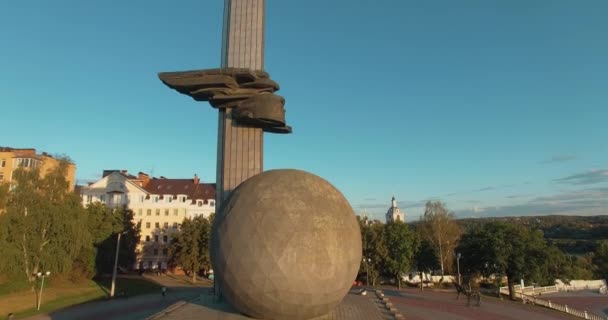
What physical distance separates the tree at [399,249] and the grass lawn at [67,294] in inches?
1038

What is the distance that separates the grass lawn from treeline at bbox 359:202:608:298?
1043 inches

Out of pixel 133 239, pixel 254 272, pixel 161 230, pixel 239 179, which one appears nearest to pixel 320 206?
pixel 254 272

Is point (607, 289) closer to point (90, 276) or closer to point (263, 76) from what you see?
point (263, 76)

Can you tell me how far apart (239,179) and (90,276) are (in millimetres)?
28157

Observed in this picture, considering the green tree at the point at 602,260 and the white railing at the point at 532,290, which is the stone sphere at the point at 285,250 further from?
the green tree at the point at 602,260

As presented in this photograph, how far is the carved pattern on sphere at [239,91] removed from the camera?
2267 centimetres

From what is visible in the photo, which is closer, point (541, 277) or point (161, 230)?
point (541, 277)

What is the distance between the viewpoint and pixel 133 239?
4850 cm

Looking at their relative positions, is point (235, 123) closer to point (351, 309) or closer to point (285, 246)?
point (285, 246)

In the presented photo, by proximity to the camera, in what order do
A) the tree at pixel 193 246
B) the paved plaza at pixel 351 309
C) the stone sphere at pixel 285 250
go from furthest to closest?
the tree at pixel 193 246 < the paved plaza at pixel 351 309 < the stone sphere at pixel 285 250

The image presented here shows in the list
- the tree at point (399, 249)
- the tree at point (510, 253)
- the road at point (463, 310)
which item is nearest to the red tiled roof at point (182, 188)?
the tree at point (399, 249)

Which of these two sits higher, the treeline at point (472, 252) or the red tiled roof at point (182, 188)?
the red tiled roof at point (182, 188)

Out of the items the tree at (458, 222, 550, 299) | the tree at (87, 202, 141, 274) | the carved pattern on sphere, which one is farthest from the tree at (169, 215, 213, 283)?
the tree at (458, 222, 550, 299)

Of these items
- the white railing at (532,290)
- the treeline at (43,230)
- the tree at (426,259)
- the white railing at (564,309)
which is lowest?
the white railing at (532,290)
